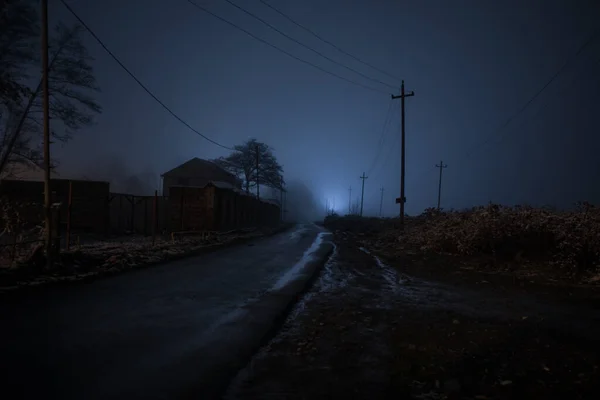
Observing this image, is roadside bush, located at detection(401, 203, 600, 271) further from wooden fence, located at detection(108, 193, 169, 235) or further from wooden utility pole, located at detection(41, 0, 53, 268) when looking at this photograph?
wooden fence, located at detection(108, 193, 169, 235)

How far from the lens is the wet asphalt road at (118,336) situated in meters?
A: 3.46

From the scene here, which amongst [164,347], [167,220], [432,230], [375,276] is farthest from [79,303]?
[167,220]

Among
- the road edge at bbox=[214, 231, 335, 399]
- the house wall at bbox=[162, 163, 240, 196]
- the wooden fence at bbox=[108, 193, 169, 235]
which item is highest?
the house wall at bbox=[162, 163, 240, 196]

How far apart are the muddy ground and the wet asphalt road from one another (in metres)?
0.89

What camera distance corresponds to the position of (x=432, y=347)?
469cm

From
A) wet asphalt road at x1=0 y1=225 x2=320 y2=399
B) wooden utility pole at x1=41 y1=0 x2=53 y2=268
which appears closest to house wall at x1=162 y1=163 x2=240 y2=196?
wooden utility pole at x1=41 y1=0 x2=53 y2=268

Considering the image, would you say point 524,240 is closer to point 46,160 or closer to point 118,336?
point 118,336

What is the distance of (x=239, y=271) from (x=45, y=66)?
24.1 feet

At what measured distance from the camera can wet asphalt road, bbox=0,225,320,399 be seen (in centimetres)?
346

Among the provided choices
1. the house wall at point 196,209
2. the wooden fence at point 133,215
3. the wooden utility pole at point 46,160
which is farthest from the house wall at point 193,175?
the wooden utility pole at point 46,160

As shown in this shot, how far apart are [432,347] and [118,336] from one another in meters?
4.12

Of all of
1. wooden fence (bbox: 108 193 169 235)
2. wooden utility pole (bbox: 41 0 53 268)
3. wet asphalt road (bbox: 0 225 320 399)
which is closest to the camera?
wet asphalt road (bbox: 0 225 320 399)

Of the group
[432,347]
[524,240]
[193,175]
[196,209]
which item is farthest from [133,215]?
[193,175]

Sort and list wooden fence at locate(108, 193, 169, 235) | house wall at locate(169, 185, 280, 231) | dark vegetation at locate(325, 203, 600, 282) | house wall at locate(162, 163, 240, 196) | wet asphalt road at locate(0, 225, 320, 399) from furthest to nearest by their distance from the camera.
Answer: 1. house wall at locate(162, 163, 240, 196)
2. wooden fence at locate(108, 193, 169, 235)
3. house wall at locate(169, 185, 280, 231)
4. dark vegetation at locate(325, 203, 600, 282)
5. wet asphalt road at locate(0, 225, 320, 399)
